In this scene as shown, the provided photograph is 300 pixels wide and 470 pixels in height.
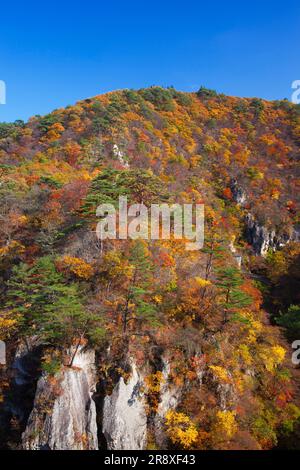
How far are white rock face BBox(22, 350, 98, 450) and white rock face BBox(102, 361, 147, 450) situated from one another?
79cm

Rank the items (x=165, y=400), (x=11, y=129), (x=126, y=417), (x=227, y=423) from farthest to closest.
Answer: (x=11, y=129) < (x=165, y=400) < (x=227, y=423) < (x=126, y=417)

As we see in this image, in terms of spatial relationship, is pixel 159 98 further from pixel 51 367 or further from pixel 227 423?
pixel 227 423

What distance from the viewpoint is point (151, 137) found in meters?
59.6

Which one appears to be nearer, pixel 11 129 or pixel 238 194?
pixel 238 194

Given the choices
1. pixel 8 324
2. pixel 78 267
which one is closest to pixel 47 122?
pixel 78 267

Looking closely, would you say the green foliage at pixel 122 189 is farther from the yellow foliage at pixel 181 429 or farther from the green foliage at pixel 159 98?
the green foliage at pixel 159 98

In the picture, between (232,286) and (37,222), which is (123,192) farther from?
(232,286)

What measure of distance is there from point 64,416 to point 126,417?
3342mm

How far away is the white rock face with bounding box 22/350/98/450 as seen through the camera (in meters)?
15.0

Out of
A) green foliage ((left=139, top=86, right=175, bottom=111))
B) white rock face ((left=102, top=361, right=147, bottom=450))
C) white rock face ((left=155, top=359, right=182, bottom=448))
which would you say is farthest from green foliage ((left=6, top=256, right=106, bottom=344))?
green foliage ((left=139, top=86, right=175, bottom=111))

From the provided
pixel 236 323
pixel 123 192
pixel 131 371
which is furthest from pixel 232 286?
pixel 123 192

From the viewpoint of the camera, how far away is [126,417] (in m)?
16.8

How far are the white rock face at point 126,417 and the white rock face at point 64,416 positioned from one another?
0.79 m

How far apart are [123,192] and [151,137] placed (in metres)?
34.9
